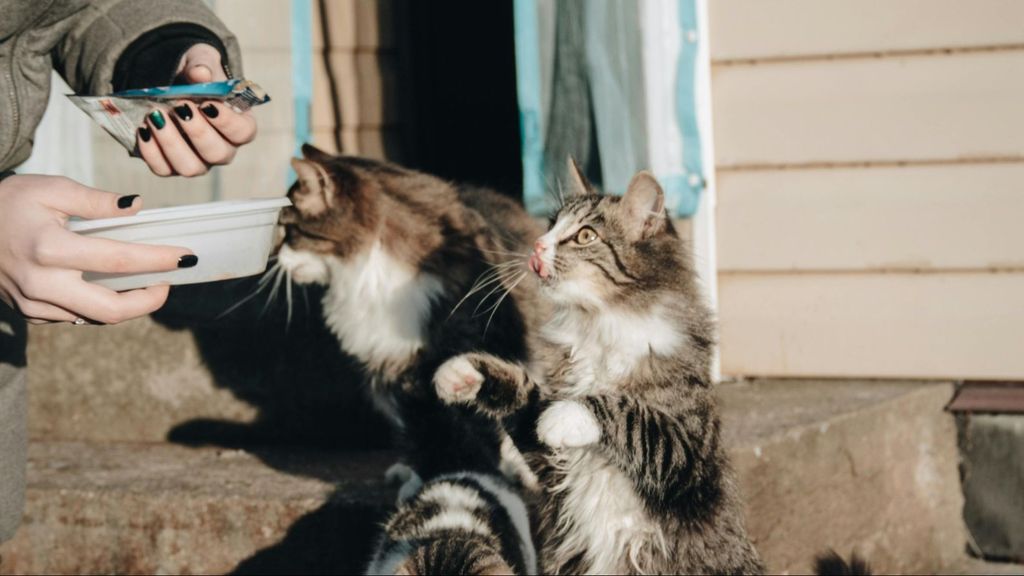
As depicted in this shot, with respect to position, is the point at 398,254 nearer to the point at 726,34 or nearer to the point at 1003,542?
the point at 726,34

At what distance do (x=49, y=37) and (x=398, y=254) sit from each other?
1.29 m

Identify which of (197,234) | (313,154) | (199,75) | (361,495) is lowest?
(361,495)

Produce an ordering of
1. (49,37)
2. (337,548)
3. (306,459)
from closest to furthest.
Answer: (49,37)
(337,548)
(306,459)

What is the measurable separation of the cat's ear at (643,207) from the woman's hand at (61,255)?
111 centimetres

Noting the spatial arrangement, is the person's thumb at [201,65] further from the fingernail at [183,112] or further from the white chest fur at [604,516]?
the white chest fur at [604,516]

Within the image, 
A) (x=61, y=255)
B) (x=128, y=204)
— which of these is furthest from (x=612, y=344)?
(x=61, y=255)

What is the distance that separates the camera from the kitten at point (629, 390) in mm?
2631

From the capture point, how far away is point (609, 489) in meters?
2.73

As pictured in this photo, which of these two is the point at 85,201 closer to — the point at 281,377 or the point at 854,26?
the point at 281,377

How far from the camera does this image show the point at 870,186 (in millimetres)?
3980

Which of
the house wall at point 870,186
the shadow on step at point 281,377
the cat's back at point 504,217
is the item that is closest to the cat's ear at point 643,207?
the cat's back at point 504,217

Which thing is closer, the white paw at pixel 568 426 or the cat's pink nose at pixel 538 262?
the white paw at pixel 568 426

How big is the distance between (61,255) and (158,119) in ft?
1.59

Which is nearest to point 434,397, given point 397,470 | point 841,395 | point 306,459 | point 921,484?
point 397,470
